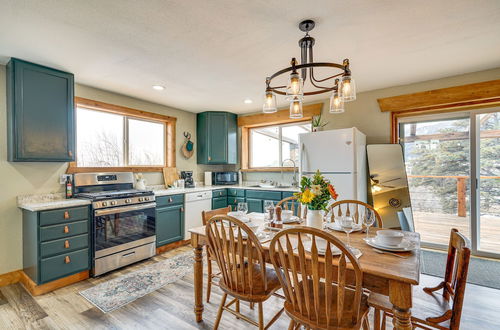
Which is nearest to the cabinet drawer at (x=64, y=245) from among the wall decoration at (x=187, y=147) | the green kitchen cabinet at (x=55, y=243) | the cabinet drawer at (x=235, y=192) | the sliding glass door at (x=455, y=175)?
the green kitchen cabinet at (x=55, y=243)

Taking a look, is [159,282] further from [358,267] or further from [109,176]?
[358,267]

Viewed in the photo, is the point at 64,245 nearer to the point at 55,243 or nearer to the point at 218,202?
the point at 55,243

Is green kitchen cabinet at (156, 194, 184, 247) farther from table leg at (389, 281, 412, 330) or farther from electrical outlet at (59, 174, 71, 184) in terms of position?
table leg at (389, 281, 412, 330)

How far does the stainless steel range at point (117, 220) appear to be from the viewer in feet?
8.99

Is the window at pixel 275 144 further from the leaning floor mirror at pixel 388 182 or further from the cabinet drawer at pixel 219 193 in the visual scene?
the leaning floor mirror at pixel 388 182

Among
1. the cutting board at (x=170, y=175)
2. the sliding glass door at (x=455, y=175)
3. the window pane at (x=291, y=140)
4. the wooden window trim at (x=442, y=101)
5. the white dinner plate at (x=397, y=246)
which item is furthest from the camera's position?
the window pane at (x=291, y=140)

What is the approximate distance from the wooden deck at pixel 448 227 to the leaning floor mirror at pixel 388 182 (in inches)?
19.7

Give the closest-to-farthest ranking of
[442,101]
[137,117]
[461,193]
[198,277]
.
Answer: [198,277] < [442,101] < [461,193] < [137,117]

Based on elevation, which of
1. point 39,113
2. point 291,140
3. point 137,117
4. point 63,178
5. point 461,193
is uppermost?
point 137,117

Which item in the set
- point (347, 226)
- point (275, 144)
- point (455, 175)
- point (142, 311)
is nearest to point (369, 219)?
point (347, 226)

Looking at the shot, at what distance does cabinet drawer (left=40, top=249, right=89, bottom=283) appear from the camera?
236cm

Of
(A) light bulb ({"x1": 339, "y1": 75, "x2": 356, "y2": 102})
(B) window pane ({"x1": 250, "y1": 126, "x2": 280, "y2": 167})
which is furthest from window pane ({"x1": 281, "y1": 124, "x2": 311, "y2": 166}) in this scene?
(A) light bulb ({"x1": 339, "y1": 75, "x2": 356, "y2": 102})

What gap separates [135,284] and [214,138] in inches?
111

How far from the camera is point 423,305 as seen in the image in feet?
4.46
